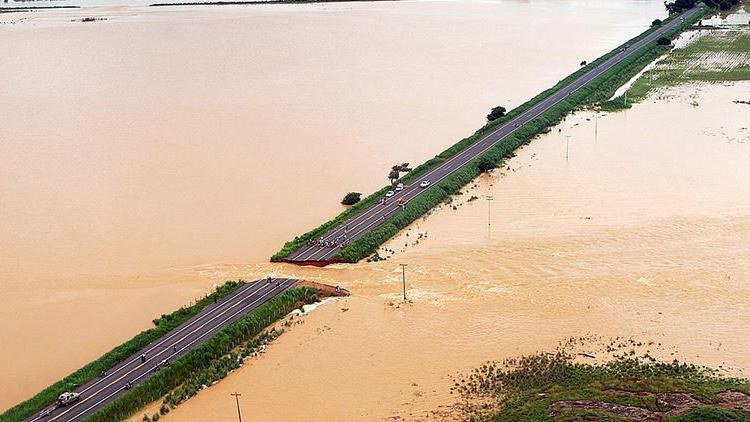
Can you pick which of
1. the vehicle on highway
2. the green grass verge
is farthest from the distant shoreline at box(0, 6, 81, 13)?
the vehicle on highway

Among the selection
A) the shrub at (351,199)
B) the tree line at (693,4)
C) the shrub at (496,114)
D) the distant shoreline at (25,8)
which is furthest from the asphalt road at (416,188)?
the distant shoreline at (25,8)

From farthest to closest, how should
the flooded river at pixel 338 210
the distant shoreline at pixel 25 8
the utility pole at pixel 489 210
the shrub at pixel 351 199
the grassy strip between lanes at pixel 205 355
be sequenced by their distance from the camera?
the distant shoreline at pixel 25 8, the shrub at pixel 351 199, the utility pole at pixel 489 210, the flooded river at pixel 338 210, the grassy strip between lanes at pixel 205 355

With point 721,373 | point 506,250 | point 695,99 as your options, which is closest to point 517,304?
point 506,250

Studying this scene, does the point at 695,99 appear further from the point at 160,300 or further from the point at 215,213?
the point at 160,300

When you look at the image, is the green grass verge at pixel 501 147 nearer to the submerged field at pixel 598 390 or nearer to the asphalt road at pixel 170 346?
the asphalt road at pixel 170 346

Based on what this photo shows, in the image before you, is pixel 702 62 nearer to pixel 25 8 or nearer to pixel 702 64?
pixel 702 64

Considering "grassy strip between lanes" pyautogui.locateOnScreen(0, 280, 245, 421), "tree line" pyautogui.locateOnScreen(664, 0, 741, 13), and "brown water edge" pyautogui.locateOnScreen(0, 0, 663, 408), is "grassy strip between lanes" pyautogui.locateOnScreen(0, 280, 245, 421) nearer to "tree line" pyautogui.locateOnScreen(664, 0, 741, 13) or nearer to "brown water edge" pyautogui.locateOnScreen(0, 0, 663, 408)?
"brown water edge" pyautogui.locateOnScreen(0, 0, 663, 408)
